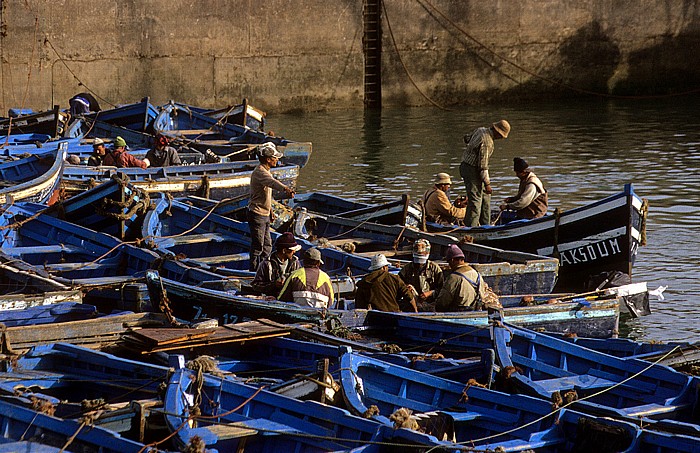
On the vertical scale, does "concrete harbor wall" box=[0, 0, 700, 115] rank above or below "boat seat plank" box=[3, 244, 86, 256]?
above

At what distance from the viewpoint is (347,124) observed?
35.8 meters

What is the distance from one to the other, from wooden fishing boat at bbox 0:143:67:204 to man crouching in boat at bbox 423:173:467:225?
6645mm

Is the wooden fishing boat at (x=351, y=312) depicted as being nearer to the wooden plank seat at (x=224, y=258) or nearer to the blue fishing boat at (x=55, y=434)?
the wooden plank seat at (x=224, y=258)

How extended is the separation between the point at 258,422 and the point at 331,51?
94.1 feet

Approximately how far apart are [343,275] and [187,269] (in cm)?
207

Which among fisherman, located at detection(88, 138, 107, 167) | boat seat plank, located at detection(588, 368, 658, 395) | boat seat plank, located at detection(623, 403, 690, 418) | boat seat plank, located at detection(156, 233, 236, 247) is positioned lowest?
boat seat plank, located at detection(156, 233, 236, 247)

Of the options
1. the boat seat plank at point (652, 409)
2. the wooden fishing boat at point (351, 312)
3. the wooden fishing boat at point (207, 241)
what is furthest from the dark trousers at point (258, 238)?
the boat seat plank at point (652, 409)

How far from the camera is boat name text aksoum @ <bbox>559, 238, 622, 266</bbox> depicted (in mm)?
16906

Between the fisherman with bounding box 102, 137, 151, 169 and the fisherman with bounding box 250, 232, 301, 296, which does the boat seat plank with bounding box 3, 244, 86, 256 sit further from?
the fisherman with bounding box 102, 137, 151, 169

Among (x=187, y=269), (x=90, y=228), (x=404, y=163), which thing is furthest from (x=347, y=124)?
(x=187, y=269)

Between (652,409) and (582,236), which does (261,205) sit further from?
(652,409)

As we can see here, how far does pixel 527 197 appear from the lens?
58.7 feet

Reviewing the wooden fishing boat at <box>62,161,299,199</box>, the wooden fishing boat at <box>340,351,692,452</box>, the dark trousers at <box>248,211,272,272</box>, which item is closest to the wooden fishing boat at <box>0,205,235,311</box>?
the dark trousers at <box>248,211,272,272</box>

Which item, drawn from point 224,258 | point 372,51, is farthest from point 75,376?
point 372,51
